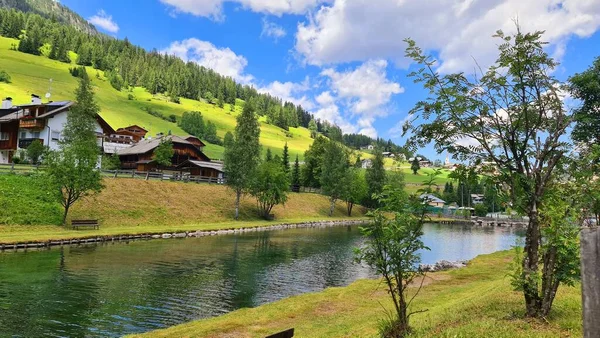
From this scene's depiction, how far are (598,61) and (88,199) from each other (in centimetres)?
5776

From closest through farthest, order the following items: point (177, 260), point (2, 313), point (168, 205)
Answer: point (2, 313), point (177, 260), point (168, 205)

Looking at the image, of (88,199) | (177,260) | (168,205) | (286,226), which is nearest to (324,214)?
(286,226)

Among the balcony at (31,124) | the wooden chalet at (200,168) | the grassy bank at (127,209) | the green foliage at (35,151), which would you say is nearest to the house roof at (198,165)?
the wooden chalet at (200,168)

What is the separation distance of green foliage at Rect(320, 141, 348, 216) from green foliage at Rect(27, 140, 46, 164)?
58665 mm

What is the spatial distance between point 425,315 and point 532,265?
5.62 metres

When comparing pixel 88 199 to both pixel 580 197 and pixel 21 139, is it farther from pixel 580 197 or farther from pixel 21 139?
pixel 580 197

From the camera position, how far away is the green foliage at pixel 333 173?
317 ft

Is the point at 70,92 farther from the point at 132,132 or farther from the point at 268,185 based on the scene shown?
the point at 268,185

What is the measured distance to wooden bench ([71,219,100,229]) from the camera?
45031mm

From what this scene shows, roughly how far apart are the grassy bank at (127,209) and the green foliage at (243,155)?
18.3 ft

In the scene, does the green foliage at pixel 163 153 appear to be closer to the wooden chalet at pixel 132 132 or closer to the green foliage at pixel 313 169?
Answer: the green foliage at pixel 313 169

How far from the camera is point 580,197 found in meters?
11.0

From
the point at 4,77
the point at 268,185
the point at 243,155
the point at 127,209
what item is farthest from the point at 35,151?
the point at 4,77

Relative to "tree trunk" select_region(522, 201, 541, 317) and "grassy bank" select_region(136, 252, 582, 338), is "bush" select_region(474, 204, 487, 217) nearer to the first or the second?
"grassy bank" select_region(136, 252, 582, 338)
